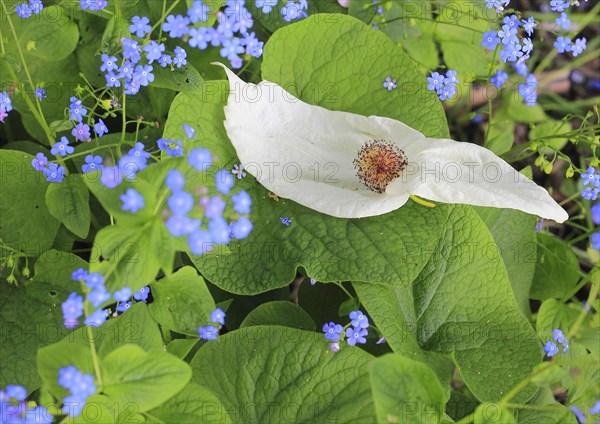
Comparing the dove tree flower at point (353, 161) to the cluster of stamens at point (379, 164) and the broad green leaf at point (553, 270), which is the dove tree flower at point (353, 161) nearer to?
the cluster of stamens at point (379, 164)

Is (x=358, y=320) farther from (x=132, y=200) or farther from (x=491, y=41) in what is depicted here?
(x=491, y=41)

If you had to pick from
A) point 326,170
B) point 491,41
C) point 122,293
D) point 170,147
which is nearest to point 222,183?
point 122,293

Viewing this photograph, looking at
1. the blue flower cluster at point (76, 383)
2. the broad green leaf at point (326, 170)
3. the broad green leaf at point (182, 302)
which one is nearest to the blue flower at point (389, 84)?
the broad green leaf at point (326, 170)

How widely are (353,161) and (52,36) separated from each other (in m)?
0.71

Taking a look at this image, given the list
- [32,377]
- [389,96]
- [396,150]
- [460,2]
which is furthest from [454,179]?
[32,377]

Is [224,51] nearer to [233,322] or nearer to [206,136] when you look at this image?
[206,136]

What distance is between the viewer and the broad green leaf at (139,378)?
994mm

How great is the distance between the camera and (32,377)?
1.35 m

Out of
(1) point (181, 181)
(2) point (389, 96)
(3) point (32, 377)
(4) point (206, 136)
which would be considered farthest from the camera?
(2) point (389, 96)

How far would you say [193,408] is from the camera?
3.72 ft

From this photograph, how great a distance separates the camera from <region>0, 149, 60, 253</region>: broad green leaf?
143 centimetres

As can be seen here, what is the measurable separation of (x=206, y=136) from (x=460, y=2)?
90 centimetres

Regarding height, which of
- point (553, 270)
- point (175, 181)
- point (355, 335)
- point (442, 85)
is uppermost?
point (175, 181)

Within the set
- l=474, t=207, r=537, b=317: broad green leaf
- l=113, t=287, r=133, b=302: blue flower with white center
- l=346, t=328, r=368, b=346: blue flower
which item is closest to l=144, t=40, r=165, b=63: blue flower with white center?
l=113, t=287, r=133, b=302: blue flower with white center
